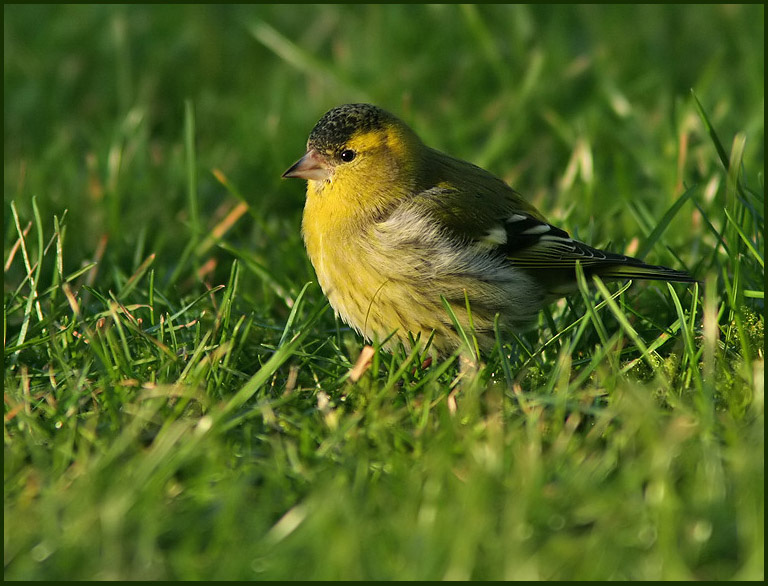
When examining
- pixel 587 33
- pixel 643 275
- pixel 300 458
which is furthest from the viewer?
pixel 587 33

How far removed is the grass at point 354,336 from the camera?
2.42 meters

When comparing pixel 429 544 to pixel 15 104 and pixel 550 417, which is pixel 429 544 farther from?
pixel 15 104

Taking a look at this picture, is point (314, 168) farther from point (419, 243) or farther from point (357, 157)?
point (419, 243)

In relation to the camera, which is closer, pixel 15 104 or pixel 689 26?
pixel 15 104

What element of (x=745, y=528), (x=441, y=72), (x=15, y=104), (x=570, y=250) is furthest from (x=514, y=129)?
(x=745, y=528)

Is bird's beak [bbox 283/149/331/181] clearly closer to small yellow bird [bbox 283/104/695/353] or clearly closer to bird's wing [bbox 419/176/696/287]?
small yellow bird [bbox 283/104/695/353]

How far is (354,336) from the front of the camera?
3.99 metres

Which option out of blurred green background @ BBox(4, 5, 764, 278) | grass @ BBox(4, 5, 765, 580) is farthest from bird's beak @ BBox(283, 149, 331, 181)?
blurred green background @ BBox(4, 5, 764, 278)

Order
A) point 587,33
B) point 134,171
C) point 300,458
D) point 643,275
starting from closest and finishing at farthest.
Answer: point 300,458 < point 643,275 < point 134,171 < point 587,33

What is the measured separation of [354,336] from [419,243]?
18.3 inches

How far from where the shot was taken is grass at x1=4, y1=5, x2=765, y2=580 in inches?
95.3

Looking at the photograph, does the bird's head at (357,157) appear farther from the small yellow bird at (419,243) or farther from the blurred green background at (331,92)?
the blurred green background at (331,92)

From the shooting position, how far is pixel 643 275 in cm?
377

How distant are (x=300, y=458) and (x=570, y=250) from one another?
1503 millimetres
